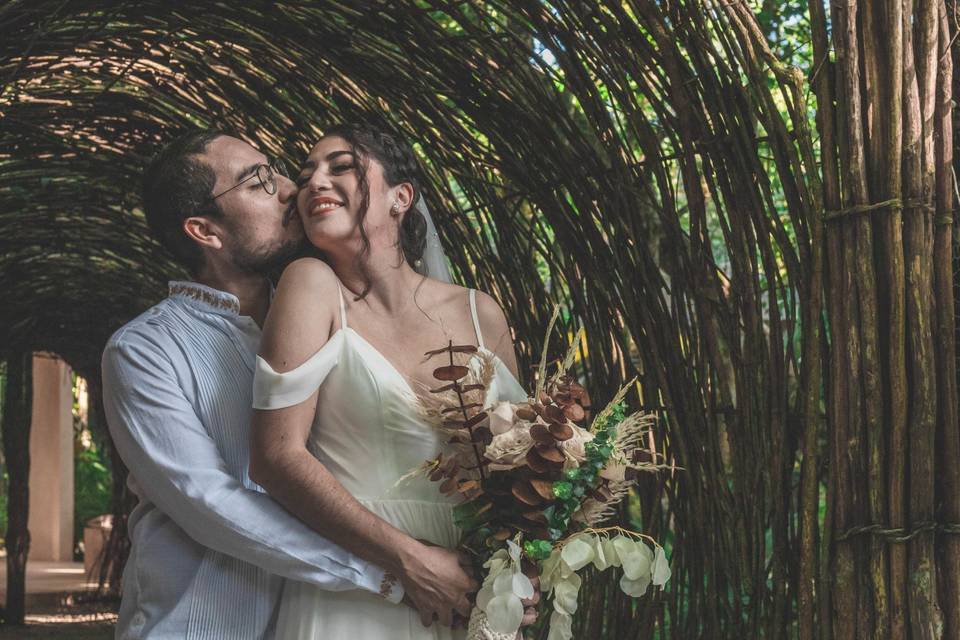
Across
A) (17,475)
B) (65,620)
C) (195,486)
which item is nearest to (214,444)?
(195,486)

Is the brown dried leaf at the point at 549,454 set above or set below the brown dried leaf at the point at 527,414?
below

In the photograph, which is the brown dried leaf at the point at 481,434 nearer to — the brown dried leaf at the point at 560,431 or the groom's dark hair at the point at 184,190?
the brown dried leaf at the point at 560,431

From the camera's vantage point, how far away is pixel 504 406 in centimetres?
175

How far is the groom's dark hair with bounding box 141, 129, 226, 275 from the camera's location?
2215mm

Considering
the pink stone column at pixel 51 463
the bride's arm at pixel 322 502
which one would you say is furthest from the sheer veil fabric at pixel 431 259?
the pink stone column at pixel 51 463

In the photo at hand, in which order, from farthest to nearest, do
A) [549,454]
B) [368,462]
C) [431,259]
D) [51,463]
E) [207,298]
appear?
1. [51,463]
2. [431,259]
3. [207,298]
4. [368,462]
5. [549,454]

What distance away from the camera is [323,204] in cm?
201

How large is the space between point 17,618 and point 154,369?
765cm

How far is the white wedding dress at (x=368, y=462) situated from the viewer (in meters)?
→ 1.86

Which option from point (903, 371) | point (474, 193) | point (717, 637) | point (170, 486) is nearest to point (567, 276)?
point (474, 193)

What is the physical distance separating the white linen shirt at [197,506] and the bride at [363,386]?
0.04 m

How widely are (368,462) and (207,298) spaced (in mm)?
523

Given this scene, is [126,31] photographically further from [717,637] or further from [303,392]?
[717,637]

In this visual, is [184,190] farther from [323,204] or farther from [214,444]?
[214,444]
